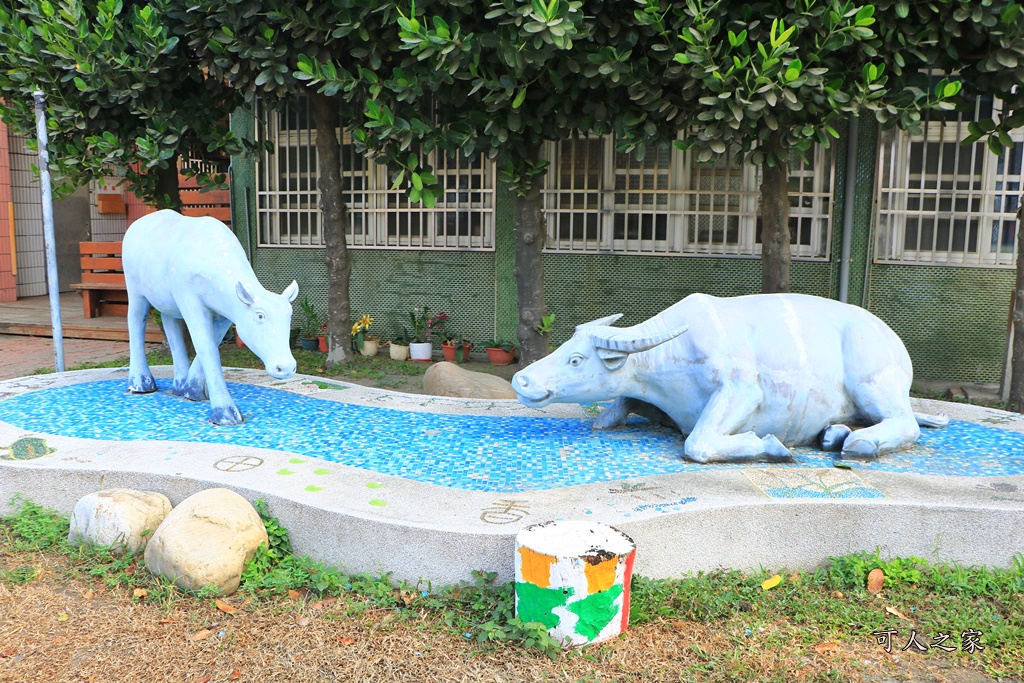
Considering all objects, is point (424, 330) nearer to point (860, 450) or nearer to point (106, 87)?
point (106, 87)

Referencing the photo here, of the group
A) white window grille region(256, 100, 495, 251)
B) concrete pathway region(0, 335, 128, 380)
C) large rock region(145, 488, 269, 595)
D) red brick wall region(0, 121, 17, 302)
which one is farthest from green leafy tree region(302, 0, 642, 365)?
red brick wall region(0, 121, 17, 302)

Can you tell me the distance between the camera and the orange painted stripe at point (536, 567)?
3.26 metres

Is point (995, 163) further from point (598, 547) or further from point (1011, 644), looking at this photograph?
point (598, 547)

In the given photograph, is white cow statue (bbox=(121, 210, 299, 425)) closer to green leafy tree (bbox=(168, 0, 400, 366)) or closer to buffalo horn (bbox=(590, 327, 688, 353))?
green leafy tree (bbox=(168, 0, 400, 366))

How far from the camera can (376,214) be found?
1085 centimetres

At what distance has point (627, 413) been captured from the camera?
5.38 metres

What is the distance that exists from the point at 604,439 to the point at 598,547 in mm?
1830

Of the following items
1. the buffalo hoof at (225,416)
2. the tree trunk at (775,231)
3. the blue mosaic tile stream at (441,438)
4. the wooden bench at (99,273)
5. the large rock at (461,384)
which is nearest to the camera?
the blue mosaic tile stream at (441,438)

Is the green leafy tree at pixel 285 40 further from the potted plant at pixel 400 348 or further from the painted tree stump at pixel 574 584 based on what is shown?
the painted tree stump at pixel 574 584

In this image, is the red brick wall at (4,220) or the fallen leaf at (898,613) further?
the red brick wall at (4,220)

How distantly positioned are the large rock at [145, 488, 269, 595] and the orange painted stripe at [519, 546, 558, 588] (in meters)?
1.39

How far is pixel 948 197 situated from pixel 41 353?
441 inches

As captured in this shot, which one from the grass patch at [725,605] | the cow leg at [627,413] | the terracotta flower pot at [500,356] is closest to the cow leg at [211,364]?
the grass patch at [725,605]

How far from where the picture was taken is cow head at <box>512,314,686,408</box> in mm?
4684
